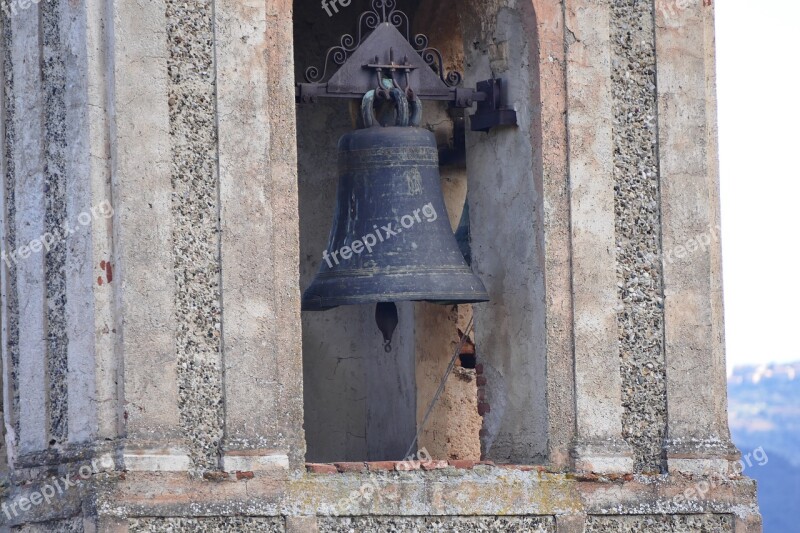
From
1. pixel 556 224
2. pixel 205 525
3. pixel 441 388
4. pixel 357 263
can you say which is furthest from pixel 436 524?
pixel 556 224

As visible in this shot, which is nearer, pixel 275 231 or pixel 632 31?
pixel 275 231

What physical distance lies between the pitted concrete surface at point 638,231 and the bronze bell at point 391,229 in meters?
0.97

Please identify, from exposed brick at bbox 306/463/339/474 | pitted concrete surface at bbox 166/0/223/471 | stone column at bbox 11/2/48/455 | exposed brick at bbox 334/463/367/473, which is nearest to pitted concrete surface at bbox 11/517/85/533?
stone column at bbox 11/2/48/455

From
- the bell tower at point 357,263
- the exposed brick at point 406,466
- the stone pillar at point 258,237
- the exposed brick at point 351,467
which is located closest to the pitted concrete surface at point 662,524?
the bell tower at point 357,263

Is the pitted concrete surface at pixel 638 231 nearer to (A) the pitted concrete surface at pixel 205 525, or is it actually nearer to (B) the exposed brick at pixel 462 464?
(B) the exposed brick at pixel 462 464

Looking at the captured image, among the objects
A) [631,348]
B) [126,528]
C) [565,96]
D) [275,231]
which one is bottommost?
[126,528]

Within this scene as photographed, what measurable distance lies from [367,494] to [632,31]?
3457 mm

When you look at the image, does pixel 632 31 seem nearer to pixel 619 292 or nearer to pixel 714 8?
pixel 714 8

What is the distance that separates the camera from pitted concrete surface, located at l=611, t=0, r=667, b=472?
1126cm

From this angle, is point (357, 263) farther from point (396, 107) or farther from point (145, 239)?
point (145, 239)

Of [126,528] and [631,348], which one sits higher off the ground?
[631,348]

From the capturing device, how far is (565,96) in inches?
445

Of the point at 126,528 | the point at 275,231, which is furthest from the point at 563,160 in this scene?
the point at 126,528

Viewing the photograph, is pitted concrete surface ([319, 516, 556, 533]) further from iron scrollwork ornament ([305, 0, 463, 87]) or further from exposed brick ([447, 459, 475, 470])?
iron scrollwork ornament ([305, 0, 463, 87])
